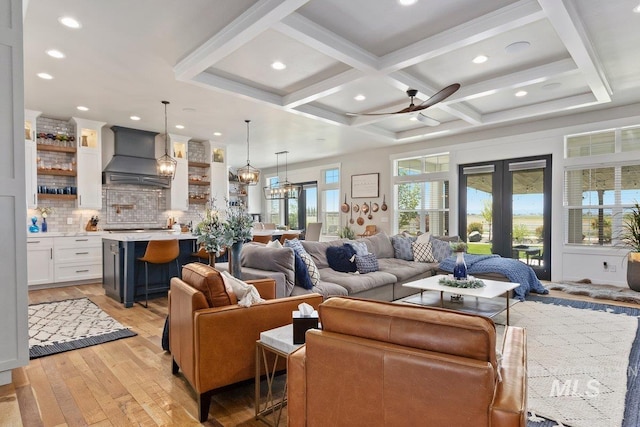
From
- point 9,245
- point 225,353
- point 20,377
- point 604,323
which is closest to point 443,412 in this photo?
point 225,353

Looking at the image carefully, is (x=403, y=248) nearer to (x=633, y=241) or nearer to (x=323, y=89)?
(x=323, y=89)

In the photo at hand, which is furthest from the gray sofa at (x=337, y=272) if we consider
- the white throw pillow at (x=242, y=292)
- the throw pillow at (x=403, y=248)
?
the white throw pillow at (x=242, y=292)

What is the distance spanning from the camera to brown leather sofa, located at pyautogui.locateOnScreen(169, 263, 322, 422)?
210cm

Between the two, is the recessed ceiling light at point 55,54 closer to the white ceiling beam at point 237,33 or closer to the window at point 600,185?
the white ceiling beam at point 237,33

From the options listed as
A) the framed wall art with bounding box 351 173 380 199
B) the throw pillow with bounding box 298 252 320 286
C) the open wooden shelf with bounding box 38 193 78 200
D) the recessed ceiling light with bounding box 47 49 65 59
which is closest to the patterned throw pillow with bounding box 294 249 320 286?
the throw pillow with bounding box 298 252 320 286

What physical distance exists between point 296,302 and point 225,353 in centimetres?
57

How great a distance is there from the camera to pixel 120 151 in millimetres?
7008

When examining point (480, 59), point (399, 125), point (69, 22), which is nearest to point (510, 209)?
point (399, 125)

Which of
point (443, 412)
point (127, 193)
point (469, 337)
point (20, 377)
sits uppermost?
point (127, 193)

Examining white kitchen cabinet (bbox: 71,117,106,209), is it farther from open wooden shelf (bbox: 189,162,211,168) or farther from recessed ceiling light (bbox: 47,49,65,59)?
recessed ceiling light (bbox: 47,49,65,59)

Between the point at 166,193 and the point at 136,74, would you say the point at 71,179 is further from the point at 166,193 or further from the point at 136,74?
the point at 136,74

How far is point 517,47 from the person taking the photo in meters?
3.80

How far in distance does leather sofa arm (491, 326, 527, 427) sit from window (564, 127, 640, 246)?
19.2ft

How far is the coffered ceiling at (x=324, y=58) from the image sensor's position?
121 inches
